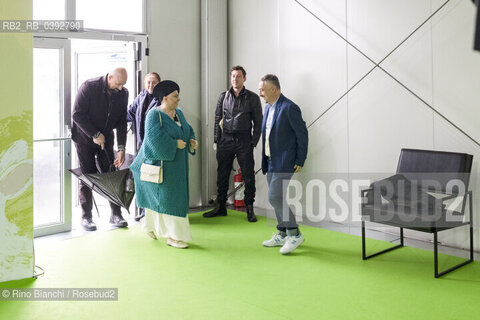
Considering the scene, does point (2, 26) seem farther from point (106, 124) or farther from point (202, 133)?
point (202, 133)

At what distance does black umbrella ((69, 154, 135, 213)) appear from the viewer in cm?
484

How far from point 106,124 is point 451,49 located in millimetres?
3120

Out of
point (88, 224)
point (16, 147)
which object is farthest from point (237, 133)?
A: point (16, 147)

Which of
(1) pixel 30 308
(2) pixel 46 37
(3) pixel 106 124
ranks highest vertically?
(2) pixel 46 37

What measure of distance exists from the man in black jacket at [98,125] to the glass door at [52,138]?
141 millimetres

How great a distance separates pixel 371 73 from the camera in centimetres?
469

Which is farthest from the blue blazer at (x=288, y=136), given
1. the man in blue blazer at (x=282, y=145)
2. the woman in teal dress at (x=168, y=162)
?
the woman in teal dress at (x=168, y=162)

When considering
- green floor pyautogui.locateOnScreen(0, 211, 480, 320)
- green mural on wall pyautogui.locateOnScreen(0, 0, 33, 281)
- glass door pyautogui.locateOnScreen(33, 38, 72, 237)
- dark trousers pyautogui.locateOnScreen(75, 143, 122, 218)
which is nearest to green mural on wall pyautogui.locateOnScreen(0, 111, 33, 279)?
green mural on wall pyautogui.locateOnScreen(0, 0, 33, 281)

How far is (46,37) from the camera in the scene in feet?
15.6

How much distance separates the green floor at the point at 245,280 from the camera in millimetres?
2955

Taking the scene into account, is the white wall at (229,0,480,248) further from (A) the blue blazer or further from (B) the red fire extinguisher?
(A) the blue blazer

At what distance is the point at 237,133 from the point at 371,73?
4.81ft

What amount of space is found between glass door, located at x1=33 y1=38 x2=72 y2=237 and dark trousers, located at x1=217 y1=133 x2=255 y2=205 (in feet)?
5.00

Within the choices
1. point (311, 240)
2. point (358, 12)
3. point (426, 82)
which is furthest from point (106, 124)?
point (426, 82)
